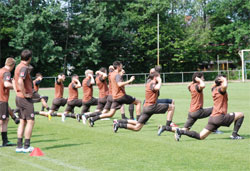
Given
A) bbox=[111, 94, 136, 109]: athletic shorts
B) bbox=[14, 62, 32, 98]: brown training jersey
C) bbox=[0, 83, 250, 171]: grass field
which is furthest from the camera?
bbox=[111, 94, 136, 109]: athletic shorts

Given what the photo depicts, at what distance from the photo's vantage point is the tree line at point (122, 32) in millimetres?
46219

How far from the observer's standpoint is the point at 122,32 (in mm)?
51656

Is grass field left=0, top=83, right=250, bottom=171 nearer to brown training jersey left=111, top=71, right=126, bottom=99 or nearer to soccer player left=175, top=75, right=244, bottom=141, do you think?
soccer player left=175, top=75, right=244, bottom=141

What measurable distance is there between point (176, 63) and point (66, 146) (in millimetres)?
47616

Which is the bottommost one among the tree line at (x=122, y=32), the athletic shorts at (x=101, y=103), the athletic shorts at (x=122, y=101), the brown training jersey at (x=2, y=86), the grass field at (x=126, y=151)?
the grass field at (x=126, y=151)

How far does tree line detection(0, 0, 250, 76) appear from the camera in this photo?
4622cm

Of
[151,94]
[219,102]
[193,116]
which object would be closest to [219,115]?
[219,102]

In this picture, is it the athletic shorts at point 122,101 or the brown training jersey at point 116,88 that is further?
the athletic shorts at point 122,101

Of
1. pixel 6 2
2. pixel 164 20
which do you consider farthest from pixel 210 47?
pixel 6 2

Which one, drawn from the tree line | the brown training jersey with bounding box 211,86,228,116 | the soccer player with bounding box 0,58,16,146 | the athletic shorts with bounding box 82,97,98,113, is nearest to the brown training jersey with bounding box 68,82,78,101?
the athletic shorts with bounding box 82,97,98,113

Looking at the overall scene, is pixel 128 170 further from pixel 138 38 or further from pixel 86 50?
pixel 138 38

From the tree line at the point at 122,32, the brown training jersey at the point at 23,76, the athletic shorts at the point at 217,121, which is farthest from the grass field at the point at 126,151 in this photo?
the tree line at the point at 122,32

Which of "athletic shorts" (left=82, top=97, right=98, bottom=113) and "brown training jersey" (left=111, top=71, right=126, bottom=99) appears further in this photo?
"athletic shorts" (left=82, top=97, right=98, bottom=113)

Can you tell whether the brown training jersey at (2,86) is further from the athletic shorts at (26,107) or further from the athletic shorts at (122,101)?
the athletic shorts at (122,101)
